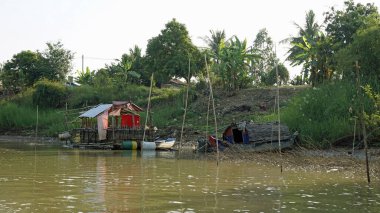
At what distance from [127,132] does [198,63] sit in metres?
14.6

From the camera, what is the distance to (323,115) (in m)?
22.6

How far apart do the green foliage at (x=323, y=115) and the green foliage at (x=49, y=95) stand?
941 inches

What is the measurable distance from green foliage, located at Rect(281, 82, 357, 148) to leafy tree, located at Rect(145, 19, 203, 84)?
1553cm

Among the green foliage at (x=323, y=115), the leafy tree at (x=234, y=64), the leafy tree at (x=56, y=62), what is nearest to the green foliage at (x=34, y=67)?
the leafy tree at (x=56, y=62)

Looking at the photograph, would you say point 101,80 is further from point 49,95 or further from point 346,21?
point 346,21

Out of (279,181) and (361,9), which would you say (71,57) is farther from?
(279,181)

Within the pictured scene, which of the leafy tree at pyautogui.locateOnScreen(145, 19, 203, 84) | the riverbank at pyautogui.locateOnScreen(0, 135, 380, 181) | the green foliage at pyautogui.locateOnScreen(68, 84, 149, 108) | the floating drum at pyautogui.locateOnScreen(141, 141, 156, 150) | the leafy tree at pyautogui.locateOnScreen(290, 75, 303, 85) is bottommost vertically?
the riverbank at pyautogui.locateOnScreen(0, 135, 380, 181)

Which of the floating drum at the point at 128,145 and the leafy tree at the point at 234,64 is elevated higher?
the leafy tree at the point at 234,64

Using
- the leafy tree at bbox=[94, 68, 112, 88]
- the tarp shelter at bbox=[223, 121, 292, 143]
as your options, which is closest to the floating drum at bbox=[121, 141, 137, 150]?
the tarp shelter at bbox=[223, 121, 292, 143]

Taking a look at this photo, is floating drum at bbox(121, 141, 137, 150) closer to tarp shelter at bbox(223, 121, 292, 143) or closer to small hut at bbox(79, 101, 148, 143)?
small hut at bbox(79, 101, 148, 143)

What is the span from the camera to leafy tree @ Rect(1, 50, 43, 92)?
4638 centimetres

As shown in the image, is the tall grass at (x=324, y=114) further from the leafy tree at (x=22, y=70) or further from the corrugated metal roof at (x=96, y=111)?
the leafy tree at (x=22, y=70)

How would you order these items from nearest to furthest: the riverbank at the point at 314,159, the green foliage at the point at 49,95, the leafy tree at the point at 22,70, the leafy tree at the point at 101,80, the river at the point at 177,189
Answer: the river at the point at 177,189 → the riverbank at the point at 314,159 → the green foliage at the point at 49,95 → the leafy tree at the point at 101,80 → the leafy tree at the point at 22,70

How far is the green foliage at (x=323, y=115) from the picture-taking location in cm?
2120
